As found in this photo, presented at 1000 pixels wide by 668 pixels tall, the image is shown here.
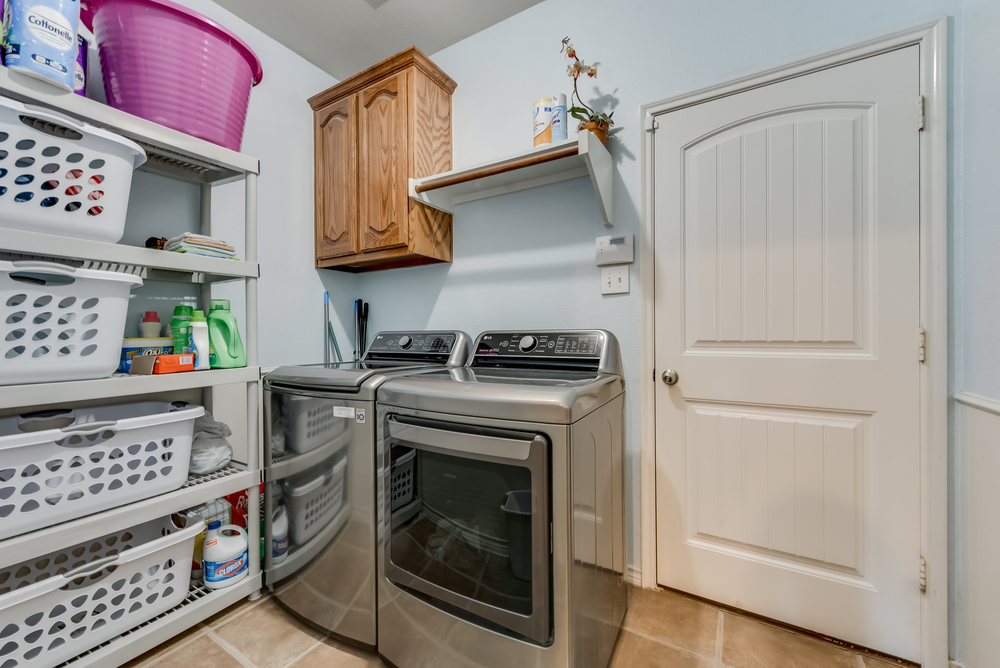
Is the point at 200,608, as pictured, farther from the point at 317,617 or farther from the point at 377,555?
the point at 377,555

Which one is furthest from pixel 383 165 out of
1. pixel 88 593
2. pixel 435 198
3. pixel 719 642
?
pixel 719 642

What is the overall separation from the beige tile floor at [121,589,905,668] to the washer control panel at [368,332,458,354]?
1.12 metres

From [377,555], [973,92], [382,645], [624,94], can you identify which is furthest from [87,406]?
[973,92]

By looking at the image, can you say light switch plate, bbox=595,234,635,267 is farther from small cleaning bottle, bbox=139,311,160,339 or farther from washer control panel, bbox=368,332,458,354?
small cleaning bottle, bbox=139,311,160,339

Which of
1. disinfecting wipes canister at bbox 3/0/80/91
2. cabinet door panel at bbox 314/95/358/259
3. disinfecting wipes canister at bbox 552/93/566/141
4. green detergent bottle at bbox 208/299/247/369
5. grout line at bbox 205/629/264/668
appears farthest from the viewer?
cabinet door panel at bbox 314/95/358/259

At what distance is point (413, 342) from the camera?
2027 millimetres

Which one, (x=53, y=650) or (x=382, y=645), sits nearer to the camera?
(x=53, y=650)

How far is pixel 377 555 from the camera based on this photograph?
1300 millimetres

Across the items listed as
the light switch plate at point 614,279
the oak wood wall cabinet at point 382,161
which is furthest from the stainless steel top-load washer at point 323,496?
the light switch plate at point 614,279

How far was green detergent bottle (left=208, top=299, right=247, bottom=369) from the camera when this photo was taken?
1539mm

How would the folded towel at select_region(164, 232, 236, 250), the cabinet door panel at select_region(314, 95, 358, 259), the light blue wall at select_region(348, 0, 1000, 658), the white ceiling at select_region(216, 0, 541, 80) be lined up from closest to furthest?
the light blue wall at select_region(348, 0, 1000, 658) → the folded towel at select_region(164, 232, 236, 250) → the white ceiling at select_region(216, 0, 541, 80) → the cabinet door panel at select_region(314, 95, 358, 259)

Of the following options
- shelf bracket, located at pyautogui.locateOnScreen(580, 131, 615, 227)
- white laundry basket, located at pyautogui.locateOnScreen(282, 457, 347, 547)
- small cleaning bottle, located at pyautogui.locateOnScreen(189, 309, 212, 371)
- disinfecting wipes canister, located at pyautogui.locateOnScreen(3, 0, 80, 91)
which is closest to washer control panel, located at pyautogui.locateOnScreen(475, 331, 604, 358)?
shelf bracket, located at pyautogui.locateOnScreen(580, 131, 615, 227)

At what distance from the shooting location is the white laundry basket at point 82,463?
1.06 m

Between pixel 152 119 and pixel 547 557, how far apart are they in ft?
5.77
